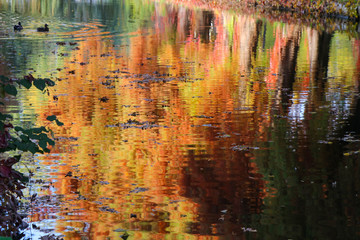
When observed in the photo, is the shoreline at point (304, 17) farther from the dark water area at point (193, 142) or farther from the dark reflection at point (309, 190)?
the dark reflection at point (309, 190)

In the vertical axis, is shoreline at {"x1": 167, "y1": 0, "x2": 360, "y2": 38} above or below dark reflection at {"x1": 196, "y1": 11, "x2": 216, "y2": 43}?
above

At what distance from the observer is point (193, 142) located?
10.6 meters

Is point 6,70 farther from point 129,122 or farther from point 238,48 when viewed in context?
point 238,48

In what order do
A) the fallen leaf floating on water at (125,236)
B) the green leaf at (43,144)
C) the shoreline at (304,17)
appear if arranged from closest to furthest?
the green leaf at (43,144)
the fallen leaf floating on water at (125,236)
the shoreline at (304,17)

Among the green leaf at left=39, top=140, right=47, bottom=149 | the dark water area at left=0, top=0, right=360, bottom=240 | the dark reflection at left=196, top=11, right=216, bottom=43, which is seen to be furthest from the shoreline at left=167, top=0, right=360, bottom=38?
the green leaf at left=39, top=140, right=47, bottom=149

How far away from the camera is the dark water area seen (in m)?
7.35

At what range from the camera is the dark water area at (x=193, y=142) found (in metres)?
7.35

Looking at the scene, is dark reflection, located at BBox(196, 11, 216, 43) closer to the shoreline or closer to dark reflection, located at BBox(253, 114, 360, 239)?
the shoreline

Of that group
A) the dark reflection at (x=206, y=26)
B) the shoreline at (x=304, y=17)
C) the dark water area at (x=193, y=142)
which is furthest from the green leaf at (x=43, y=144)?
the shoreline at (x=304, y=17)

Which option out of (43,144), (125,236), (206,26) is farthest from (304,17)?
(43,144)

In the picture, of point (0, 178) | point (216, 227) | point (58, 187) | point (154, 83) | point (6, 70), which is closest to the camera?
point (0, 178)

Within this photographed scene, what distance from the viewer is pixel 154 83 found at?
52.8ft

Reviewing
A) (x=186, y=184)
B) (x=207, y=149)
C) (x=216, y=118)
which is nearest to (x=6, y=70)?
(x=216, y=118)

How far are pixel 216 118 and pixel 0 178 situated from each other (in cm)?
694
